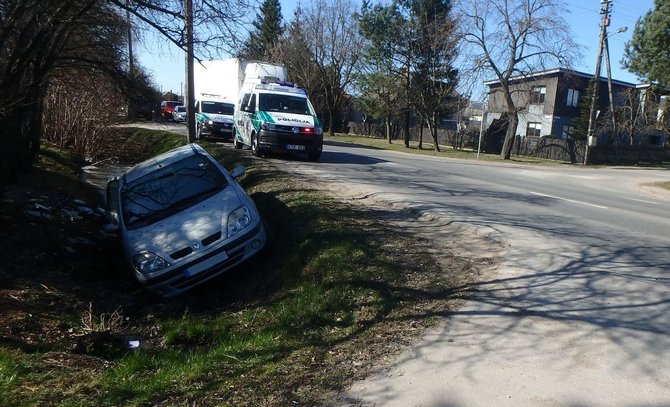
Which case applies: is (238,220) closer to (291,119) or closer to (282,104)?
(291,119)

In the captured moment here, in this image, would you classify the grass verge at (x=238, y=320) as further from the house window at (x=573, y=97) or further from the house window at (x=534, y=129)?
the house window at (x=573, y=97)

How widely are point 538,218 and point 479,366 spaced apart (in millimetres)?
6071

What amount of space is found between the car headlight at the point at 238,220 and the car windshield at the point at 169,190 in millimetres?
633

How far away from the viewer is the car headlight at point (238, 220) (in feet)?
23.6

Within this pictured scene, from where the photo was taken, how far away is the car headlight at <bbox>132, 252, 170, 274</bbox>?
267 inches

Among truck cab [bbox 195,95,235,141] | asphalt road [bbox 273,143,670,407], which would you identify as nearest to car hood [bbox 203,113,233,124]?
truck cab [bbox 195,95,235,141]

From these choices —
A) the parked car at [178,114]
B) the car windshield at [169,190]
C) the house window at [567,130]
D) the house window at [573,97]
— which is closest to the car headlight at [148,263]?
the car windshield at [169,190]

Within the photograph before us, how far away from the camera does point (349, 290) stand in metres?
5.64

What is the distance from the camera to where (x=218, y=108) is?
84.8ft

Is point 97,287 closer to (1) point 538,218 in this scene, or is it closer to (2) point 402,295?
(2) point 402,295

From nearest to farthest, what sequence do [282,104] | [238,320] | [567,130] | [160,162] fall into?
1. [238,320]
2. [160,162]
3. [282,104]
4. [567,130]

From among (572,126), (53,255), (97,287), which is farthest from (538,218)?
(572,126)

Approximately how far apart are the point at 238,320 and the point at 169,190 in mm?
2988

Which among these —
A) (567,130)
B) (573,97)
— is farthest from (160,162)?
(573,97)
